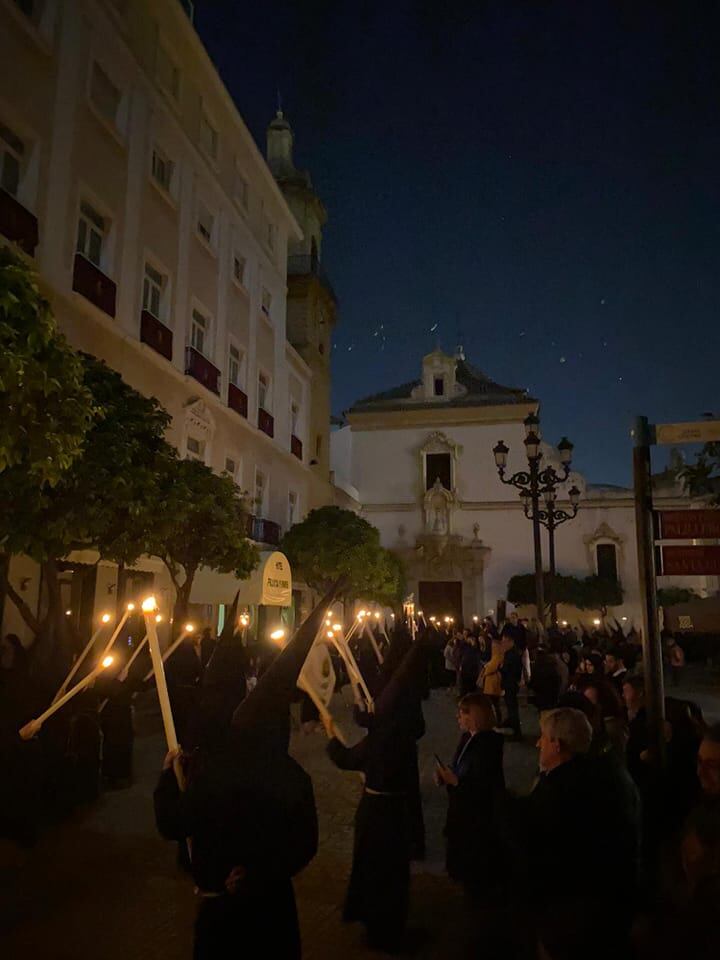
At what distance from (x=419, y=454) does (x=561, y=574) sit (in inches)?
437

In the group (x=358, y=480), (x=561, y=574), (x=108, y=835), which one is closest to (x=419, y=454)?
(x=358, y=480)

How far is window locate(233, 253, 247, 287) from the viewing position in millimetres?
24594

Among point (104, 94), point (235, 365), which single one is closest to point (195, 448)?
point (235, 365)

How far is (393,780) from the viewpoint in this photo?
16.8ft

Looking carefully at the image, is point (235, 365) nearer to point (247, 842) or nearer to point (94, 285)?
point (94, 285)

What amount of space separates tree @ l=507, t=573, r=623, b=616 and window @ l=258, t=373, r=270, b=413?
1955 centimetres

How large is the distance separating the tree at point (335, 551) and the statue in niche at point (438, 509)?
17447 mm

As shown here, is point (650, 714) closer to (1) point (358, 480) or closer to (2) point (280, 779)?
(2) point (280, 779)

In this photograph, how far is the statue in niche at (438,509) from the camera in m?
44.1

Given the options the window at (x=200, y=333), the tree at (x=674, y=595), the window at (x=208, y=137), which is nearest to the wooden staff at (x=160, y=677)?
the window at (x=200, y=333)

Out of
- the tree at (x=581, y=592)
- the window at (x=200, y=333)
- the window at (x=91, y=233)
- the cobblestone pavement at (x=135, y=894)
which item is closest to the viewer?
the cobblestone pavement at (x=135, y=894)

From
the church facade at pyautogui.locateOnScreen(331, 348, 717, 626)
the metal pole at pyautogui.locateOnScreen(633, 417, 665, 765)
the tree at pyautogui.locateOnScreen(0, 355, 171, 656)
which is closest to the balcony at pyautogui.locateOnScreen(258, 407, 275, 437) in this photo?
the tree at pyautogui.locateOnScreen(0, 355, 171, 656)

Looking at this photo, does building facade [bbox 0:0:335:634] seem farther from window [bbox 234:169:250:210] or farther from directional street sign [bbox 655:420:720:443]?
directional street sign [bbox 655:420:720:443]

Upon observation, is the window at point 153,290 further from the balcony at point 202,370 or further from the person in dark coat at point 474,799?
the person in dark coat at point 474,799
